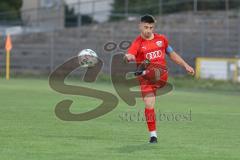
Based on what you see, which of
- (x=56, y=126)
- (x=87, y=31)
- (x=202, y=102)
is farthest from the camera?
(x=87, y=31)

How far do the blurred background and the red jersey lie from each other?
942 inches

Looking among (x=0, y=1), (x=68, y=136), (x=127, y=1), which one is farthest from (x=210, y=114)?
(x=0, y=1)

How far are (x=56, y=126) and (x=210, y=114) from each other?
5.56 meters

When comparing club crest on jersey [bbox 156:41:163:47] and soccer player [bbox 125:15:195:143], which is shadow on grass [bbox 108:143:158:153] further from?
club crest on jersey [bbox 156:41:163:47]

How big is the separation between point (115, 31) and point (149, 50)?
1307 inches

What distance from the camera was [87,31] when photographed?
46594mm

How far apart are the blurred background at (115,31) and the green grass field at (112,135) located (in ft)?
57.8

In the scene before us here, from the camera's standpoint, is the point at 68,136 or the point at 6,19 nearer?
the point at 68,136

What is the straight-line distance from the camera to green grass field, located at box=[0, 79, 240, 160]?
38.2 ft

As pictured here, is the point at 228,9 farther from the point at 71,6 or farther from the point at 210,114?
the point at 210,114

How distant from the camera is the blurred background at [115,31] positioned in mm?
41375

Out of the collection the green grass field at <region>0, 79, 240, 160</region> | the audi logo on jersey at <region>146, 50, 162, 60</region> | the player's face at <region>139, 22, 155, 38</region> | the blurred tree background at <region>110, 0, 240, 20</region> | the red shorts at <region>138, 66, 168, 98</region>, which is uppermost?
the player's face at <region>139, 22, 155, 38</region>

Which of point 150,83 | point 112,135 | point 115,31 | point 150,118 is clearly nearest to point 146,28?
point 150,83

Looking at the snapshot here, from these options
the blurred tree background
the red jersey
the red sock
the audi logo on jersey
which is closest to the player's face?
the red jersey
